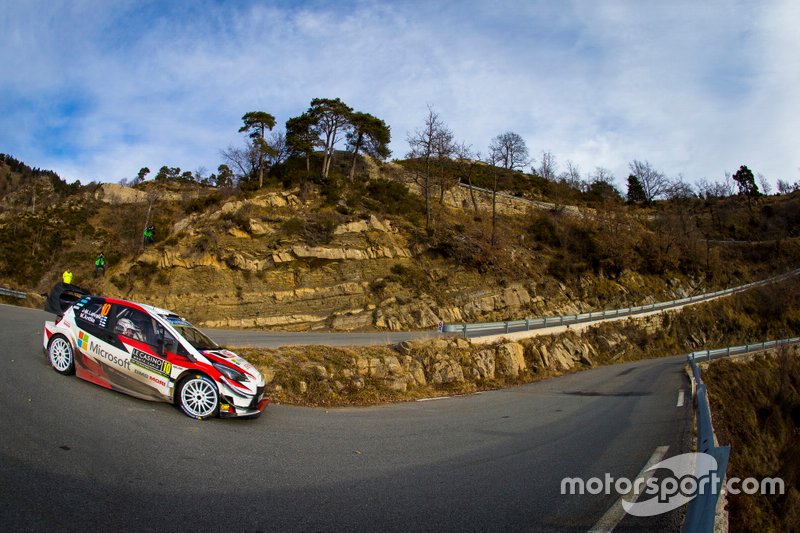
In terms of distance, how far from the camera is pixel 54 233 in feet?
125

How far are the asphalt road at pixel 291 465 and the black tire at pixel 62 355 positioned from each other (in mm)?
245

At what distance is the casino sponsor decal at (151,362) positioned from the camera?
6812 millimetres

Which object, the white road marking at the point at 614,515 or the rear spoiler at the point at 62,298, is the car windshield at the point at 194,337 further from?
the white road marking at the point at 614,515

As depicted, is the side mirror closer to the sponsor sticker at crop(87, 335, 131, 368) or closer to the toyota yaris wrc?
the toyota yaris wrc

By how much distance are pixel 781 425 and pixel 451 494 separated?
18146 mm

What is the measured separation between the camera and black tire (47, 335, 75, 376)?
753 cm

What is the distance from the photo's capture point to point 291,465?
530 centimetres

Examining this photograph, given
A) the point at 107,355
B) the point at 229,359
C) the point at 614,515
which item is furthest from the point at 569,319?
the point at 107,355

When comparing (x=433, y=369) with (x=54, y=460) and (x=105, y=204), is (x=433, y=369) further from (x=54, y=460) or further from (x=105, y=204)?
(x=105, y=204)

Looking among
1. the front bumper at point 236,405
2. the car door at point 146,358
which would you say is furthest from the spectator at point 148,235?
the front bumper at point 236,405

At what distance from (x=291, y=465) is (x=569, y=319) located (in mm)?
22618

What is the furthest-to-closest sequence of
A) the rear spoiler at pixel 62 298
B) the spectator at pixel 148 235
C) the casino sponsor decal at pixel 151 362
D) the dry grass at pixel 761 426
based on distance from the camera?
the spectator at pixel 148 235 < the rear spoiler at pixel 62 298 < the casino sponsor decal at pixel 151 362 < the dry grass at pixel 761 426

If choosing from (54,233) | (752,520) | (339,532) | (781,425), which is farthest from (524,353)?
(54,233)

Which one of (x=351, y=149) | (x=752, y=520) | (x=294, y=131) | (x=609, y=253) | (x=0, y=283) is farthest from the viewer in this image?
(x=351, y=149)
